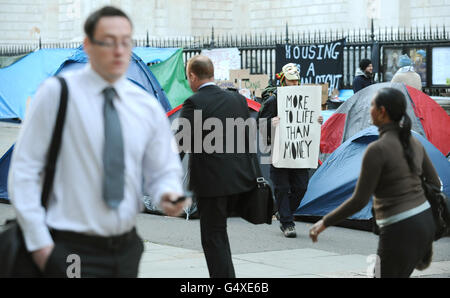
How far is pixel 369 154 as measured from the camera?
15.2ft

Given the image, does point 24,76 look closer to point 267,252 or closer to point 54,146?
point 267,252

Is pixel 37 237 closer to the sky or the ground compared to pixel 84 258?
closer to the sky

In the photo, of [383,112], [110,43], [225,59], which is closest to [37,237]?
[110,43]

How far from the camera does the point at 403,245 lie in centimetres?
461

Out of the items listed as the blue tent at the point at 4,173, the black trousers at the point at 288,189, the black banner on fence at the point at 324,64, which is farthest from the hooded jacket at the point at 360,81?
the blue tent at the point at 4,173

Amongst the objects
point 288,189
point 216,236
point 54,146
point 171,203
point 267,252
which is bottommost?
point 267,252

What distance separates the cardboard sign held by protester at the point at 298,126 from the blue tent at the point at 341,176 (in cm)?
83

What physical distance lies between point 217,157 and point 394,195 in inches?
66.2

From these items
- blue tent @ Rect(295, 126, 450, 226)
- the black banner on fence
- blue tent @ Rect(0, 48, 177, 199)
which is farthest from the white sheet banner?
blue tent @ Rect(295, 126, 450, 226)

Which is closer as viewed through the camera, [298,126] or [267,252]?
[267,252]

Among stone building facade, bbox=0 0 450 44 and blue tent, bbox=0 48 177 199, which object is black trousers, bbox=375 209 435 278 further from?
stone building facade, bbox=0 0 450 44

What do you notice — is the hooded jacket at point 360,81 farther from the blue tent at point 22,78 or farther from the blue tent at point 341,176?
the blue tent at point 22,78

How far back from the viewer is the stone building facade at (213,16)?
2856 centimetres

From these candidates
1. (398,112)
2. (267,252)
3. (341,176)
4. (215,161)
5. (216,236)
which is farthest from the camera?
(341,176)
